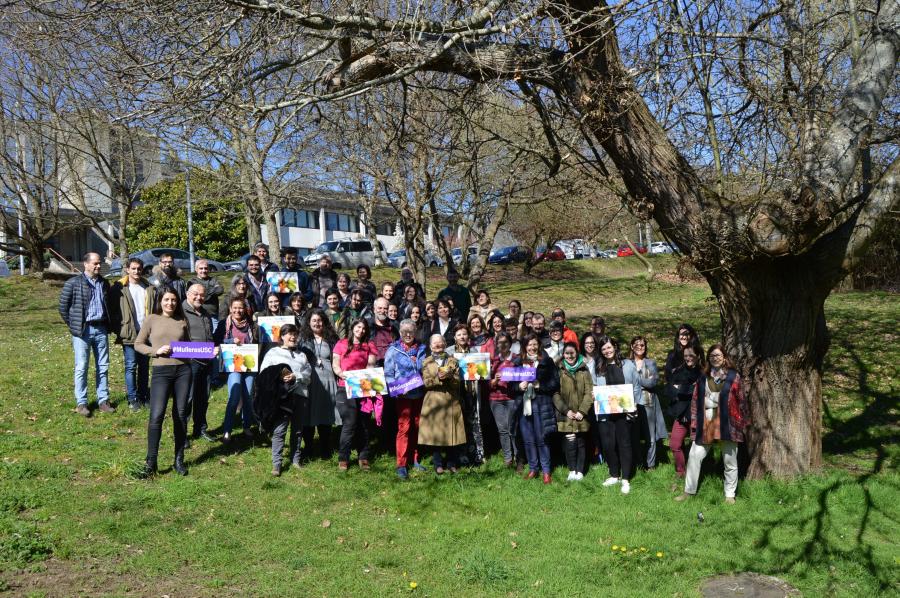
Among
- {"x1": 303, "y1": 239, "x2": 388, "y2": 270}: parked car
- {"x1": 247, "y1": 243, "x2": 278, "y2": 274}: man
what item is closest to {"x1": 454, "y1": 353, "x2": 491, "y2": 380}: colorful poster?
{"x1": 247, "y1": 243, "x2": 278, "y2": 274}: man

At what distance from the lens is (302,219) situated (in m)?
56.0

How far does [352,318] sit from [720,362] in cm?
446

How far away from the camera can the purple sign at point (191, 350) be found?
7969 millimetres

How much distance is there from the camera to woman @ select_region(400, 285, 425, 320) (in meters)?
10.8

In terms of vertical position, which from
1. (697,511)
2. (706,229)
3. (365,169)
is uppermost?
(365,169)

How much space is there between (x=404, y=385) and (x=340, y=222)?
52068 millimetres

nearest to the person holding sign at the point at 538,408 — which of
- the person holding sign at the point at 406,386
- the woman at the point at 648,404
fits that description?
the woman at the point at 648,404

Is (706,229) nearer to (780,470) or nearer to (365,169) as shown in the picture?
(780,470)

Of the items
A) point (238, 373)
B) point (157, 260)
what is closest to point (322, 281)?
point (238, 373)

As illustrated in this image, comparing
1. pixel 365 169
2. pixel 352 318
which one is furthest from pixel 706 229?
pixel 365 169

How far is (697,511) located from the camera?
8242mm

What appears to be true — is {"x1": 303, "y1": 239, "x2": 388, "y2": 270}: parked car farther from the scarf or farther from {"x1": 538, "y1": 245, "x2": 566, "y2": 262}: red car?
the scarf

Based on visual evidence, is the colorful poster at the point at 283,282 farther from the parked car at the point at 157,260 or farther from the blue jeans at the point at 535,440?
the parked car at the point at 157,260

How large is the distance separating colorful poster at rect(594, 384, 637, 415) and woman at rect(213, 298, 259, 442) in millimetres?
4160
